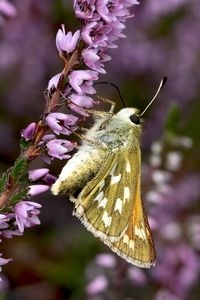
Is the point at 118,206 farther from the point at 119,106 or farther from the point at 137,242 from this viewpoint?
the point at 119,106

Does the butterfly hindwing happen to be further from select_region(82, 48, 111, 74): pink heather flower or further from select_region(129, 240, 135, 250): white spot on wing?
select_region(82, 48, 111, 74): pink heather flower

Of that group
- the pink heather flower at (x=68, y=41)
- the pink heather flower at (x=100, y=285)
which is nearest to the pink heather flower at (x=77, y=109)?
the pink heather flower at (x=68, y=41)

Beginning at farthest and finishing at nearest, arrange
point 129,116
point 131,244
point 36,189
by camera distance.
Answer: point 129,116 → point 131,244 → point 36,189

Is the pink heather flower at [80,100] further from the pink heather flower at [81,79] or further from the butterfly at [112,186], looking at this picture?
the butterfly at [112,186]

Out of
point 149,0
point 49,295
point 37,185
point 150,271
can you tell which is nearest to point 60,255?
point 49,295

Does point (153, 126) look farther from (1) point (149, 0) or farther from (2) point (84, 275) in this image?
(2) point (84, 275)

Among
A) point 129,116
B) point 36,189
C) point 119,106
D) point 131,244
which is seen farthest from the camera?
point 119,106

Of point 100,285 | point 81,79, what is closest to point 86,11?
point 81,79
